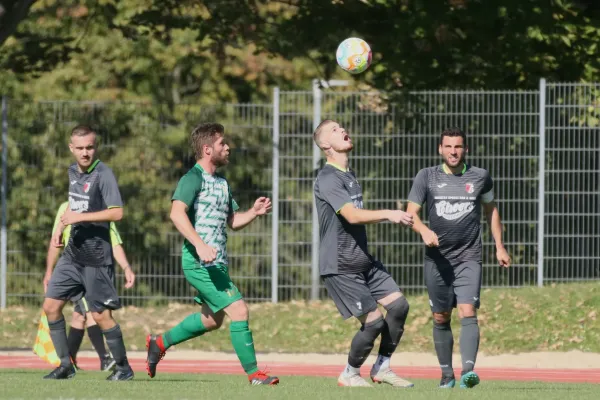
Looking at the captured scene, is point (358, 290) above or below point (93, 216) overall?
below

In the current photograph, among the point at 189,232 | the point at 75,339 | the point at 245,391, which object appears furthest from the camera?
the point at 75,339

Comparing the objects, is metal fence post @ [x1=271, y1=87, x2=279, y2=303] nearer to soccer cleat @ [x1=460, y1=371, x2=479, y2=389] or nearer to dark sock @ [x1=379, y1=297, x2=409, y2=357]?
dark sock @ [x1=379, y1=297, x2=409, y2=357]

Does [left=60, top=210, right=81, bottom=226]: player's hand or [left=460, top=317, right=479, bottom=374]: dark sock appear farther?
[left=60, top=210, right=81, bottom=226]: player's hand

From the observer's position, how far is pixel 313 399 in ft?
28.5

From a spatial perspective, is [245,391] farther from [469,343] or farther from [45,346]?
[45,346]

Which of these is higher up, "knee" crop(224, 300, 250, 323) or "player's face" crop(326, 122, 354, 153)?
"player's face" crop(326, 122, 354, 153)

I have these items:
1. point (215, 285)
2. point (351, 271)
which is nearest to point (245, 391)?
point (215, 285)

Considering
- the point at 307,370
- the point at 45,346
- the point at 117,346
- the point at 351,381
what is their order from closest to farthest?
the point at 351,381
the point at 117,346
the point at 45,346
the point at 307,370

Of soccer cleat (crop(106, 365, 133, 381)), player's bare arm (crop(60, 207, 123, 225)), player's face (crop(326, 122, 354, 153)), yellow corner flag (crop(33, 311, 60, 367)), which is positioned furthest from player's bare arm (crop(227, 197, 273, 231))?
yellow corner flag (crop(33, 311, 60, 367))

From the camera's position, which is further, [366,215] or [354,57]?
[354,57]

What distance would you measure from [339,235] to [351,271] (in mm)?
282

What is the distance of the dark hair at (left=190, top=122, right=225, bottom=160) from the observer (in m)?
10.2

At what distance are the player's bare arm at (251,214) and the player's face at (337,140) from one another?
66 centimetres

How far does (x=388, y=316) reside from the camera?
413 inches
